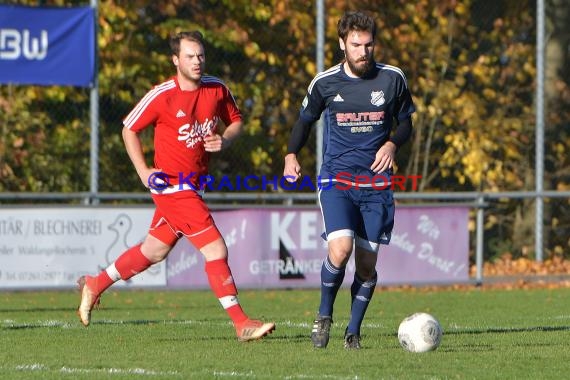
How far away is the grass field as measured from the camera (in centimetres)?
732

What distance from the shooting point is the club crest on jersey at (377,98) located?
8586mm

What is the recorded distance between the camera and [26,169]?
1723cm

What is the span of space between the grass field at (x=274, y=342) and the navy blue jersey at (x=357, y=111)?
1216mm

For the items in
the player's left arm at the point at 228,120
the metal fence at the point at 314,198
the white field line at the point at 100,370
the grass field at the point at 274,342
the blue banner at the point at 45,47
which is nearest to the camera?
the white field line at the point at 100,370

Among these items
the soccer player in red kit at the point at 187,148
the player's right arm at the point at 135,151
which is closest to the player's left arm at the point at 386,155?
the soccer player in red kit at the point at 187,148

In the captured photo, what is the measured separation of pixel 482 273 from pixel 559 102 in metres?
3.75

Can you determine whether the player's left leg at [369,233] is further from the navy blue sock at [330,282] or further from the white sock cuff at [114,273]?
the white sock cuff at [114,273]

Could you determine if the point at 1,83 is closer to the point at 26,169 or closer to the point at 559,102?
the point at 26,169

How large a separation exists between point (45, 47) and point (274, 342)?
25.6 feet

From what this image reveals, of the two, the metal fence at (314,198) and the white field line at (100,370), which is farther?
the metal fence at (314,198)

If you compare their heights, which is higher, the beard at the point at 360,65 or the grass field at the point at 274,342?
the beard at the point at 360,65

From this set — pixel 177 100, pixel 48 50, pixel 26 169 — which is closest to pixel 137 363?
pixel 177 100

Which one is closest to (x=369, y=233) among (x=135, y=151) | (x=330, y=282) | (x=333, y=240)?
(x=333, y=240)

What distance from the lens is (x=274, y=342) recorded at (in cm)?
904
